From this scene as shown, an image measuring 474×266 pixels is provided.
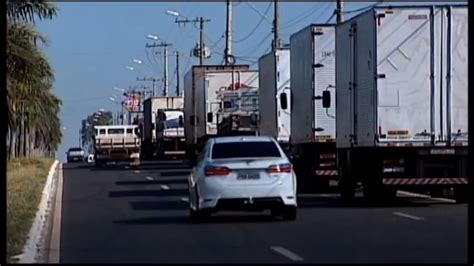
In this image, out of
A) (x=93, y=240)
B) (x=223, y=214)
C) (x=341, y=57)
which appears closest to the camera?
(x=93, y=240)

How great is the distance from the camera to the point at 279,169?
23.8 metres

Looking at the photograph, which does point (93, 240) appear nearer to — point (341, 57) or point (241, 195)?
point (241, 195)

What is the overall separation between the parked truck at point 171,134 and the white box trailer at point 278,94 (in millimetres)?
30380

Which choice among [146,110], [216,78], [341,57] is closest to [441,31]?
[341,57]

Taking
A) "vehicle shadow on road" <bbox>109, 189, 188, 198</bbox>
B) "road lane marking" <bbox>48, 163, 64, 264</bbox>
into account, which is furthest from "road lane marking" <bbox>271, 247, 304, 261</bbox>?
"vehicle shadow on road" <bbox>109, 189, 188, 198</bbox>

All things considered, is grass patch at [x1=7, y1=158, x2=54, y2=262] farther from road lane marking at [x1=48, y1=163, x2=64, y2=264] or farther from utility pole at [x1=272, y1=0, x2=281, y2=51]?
utility pole at [x1=272, y1=0, x2=281, y2=51]

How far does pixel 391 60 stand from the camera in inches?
1070

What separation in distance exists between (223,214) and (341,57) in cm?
598

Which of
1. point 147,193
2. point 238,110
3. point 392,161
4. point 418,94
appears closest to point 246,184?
point 392,161

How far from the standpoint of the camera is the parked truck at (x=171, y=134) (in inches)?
2891

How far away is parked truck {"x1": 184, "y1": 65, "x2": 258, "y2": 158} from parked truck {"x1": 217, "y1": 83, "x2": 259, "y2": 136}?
0.34m

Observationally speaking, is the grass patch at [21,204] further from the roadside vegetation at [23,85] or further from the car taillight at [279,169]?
the car taillight at [279,169]

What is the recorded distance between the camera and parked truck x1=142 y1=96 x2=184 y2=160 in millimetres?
80250

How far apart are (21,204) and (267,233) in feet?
25.9
